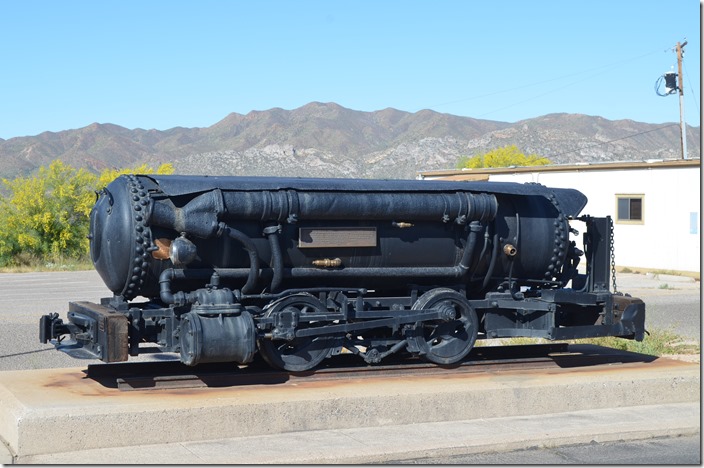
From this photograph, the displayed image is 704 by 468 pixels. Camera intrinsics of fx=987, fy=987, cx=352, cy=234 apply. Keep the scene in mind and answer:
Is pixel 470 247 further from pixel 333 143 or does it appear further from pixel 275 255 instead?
pixel 333 143

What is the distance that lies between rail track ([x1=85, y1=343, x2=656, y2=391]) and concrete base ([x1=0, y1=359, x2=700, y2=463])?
7.7 inches

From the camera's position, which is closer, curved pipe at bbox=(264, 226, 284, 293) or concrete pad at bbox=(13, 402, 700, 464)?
concrete pad at bbox=(13, 402, 700, 464)

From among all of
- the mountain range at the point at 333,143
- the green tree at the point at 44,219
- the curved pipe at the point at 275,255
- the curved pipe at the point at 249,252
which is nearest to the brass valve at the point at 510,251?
the curved pipe at the point at 275,255

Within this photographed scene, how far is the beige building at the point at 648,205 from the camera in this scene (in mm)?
29828

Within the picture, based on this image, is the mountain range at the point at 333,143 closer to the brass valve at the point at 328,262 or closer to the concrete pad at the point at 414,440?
the brass valve at the point at 328,262

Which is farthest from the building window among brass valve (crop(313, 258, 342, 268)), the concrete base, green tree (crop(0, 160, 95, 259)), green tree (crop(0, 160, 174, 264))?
brass valve (crop(313, 258, 342, 268))

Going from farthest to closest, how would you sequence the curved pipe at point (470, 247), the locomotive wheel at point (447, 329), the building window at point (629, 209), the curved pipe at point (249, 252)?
the building window at point (629, 209)
the curved pipe at point (470, 247)
the locomotive wheel at point (447, 329)
the curved pipe at point (249, 252)

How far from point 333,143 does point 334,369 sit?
11347 centimetres

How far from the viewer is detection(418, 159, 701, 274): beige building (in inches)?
1174

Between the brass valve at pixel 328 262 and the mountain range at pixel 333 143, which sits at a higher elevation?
the mountain range at pixel 333 143

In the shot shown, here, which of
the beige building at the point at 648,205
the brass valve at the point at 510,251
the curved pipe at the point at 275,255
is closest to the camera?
the curved pipe at the point at 275,255

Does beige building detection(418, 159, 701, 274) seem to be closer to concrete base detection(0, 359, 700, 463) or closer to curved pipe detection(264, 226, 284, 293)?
concrete base detection(0, 359, 700, 463)

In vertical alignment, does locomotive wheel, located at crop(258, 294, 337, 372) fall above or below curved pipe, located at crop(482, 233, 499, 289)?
below

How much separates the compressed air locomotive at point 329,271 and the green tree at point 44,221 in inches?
1023
